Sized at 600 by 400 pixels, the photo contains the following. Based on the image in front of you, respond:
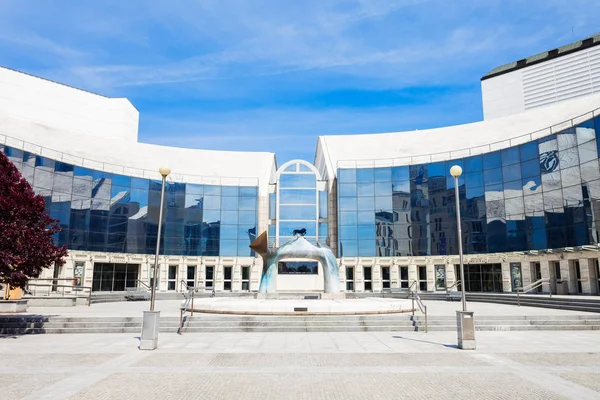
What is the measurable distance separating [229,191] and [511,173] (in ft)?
97.9

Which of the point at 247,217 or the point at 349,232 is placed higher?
the point at 247,217

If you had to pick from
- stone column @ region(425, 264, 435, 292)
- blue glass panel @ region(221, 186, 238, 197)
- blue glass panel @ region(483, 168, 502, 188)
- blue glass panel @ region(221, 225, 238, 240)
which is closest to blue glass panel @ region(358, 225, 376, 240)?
stone column @ region(425, 264, 435, 292)

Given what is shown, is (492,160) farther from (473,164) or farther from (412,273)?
(412,273)

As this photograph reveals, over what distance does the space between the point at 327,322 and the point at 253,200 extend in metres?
35.2

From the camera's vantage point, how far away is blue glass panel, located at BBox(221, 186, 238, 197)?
52.6 metres

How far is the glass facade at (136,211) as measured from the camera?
41.7 m

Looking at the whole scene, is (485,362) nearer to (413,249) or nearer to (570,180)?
(570,180)

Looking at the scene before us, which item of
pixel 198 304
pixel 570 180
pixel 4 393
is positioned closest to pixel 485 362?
pixel 4 393

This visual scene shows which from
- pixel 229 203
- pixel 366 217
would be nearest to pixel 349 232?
pixel 366 217

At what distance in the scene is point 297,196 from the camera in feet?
179

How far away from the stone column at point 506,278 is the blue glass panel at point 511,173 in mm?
7867

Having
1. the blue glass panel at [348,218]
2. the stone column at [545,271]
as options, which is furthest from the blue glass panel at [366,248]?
the stone column at [545,271]

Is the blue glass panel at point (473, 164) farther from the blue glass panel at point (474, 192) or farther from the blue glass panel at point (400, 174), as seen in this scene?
the blue glass panel at point (400, 174)

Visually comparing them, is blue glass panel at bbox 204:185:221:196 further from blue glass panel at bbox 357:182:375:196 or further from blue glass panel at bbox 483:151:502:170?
blue glass panel at bbox 483:151:502:170
